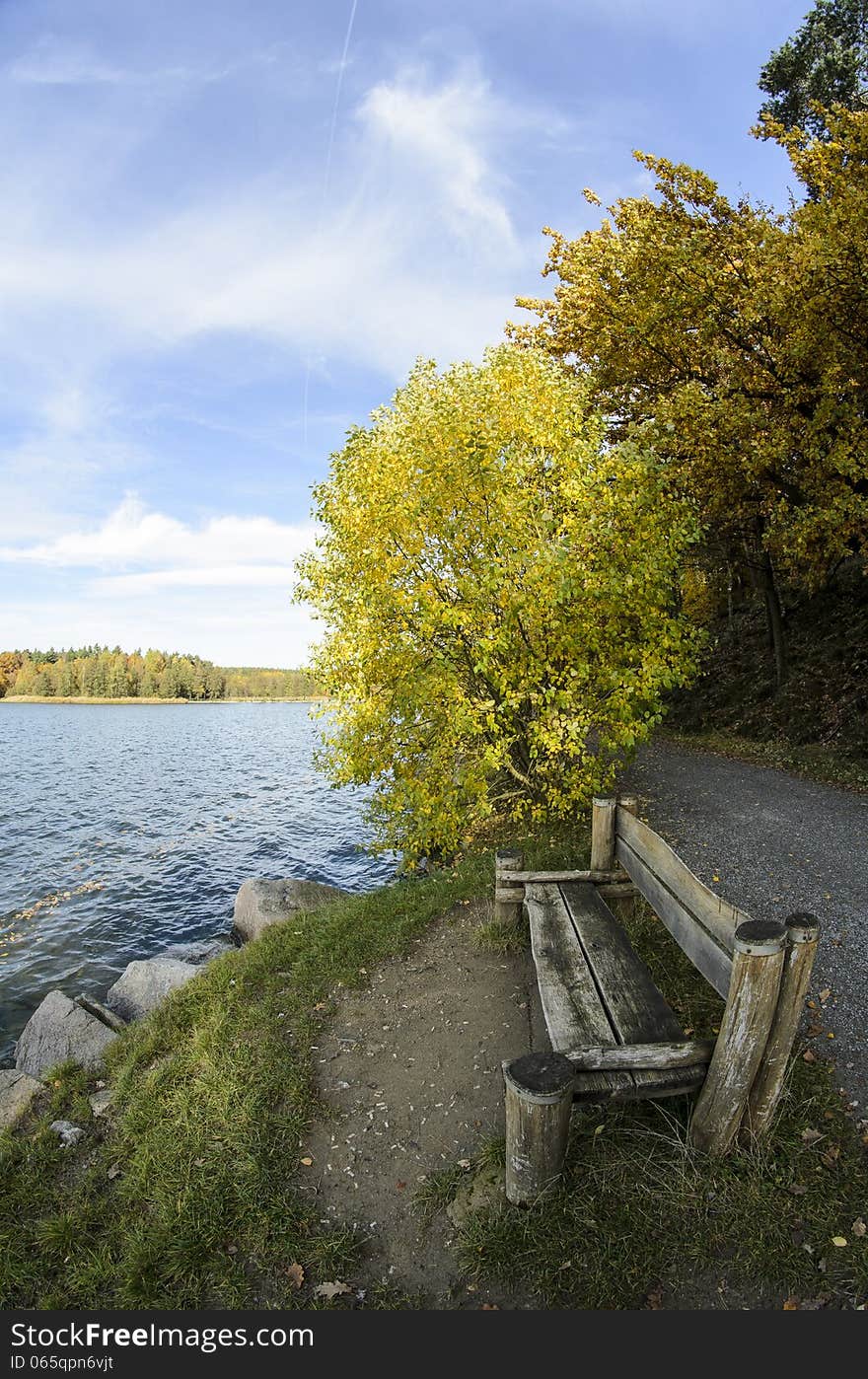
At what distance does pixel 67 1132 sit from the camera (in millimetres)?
5781

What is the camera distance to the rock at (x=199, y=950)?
38.2 ft

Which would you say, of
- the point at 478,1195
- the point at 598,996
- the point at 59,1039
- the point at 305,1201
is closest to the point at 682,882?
the point at 598,996

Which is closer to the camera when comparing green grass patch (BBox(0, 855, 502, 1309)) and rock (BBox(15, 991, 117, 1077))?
green grass patch (BBox(0, 855, 502, 1309))

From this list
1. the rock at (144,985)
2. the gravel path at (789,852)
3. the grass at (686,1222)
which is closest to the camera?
the grass at (686,1222)

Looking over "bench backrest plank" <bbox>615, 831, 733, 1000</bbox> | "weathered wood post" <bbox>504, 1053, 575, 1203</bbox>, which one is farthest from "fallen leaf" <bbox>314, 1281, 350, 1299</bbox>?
"bench backrest plank" <bbox>615, 831, 733, 1000</bbox>

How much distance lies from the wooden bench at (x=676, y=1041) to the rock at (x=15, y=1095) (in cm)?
525

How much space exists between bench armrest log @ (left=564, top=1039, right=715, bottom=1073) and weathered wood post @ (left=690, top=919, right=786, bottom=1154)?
12 cm

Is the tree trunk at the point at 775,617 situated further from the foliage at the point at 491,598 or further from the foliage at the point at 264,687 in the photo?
the foliage at the point at 264,687

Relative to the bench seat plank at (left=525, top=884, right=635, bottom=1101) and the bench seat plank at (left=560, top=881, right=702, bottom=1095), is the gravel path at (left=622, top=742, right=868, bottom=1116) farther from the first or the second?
the bench seat plank at (left=525, top=884, right=635, bottom=1101)

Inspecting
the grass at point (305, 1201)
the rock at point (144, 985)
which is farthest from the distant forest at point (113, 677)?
the grass at point (305, 1201)

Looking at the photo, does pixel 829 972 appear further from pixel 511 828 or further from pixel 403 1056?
pixel 511 828

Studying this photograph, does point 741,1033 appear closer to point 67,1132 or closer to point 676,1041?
point 676,1041

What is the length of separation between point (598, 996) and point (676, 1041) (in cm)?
63

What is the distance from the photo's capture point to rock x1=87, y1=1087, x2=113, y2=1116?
609 cm
